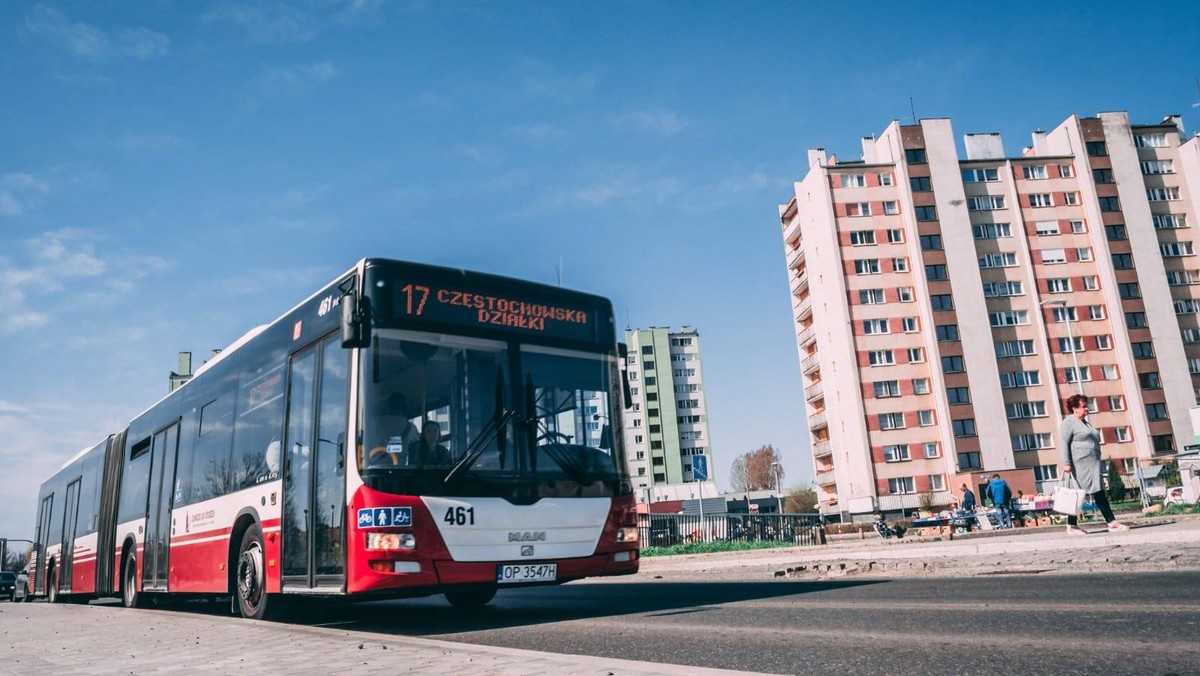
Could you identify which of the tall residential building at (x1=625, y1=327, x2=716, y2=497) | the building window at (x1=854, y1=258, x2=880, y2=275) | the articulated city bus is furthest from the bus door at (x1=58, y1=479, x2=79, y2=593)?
the tall residential building at (x1=625, y1=327, x2=716, y2=497)

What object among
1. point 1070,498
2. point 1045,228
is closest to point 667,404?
point 1045,228

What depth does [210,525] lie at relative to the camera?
11266 millimetres

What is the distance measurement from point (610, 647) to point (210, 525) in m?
7.21

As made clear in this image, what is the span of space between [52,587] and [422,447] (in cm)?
1793

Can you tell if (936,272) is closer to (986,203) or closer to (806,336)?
(986,203)

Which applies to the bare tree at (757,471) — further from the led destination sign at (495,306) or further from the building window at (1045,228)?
the led destination sign at (495,306)

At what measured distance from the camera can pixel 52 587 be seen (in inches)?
835

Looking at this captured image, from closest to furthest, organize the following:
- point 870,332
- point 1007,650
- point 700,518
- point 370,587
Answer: point 1007,650 < point 370,587 < point 700,518 < point 870,332

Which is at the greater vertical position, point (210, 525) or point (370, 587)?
point (210, 525)

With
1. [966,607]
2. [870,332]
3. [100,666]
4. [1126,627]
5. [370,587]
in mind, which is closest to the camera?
[1126,627]

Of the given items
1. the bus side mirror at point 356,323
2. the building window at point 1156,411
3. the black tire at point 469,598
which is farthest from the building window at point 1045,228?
the bus side mirror at point 356,323

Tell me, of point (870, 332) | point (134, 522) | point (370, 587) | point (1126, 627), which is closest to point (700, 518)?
point (134, 522)

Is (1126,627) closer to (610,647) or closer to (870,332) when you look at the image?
(610,647)

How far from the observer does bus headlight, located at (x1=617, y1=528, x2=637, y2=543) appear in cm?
916
